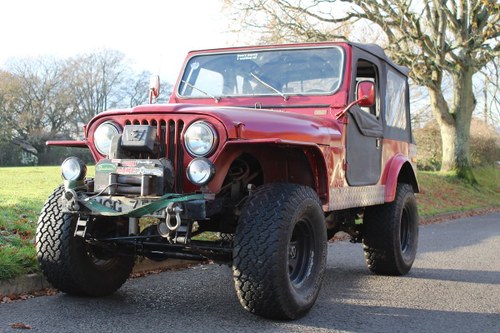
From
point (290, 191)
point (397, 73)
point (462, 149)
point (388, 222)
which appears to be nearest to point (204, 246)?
point (290, 191)

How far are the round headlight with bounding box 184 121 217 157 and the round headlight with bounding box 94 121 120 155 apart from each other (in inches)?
23.8

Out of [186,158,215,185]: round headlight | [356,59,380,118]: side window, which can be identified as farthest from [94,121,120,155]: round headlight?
[356,59,380,118]: side window

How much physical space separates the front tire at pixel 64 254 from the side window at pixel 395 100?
3759 millimetres

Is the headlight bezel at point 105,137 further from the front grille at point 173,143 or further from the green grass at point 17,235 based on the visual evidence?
the green grass at point 17,235

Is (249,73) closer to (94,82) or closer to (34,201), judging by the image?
(34,201)

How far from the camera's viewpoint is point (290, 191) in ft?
15.5

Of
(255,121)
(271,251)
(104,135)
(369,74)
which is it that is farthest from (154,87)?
(271,251)

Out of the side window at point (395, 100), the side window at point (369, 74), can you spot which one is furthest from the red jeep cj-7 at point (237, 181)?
the side window at point (395, 100)

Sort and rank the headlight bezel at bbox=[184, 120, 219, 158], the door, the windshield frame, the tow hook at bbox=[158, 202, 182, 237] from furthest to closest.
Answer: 1. the windshield frame
2. the door
3. the headlight bezel at bbox=[184, 120, 219, 158]
4. the tow hook at bbox=[158, 202, 182, 237]

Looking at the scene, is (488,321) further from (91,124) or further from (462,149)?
(462,149)

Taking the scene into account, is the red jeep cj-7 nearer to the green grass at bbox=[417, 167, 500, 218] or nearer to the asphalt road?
the asphalt road

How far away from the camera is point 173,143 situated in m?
4.75

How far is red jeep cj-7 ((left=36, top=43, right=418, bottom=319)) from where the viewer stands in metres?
4.50

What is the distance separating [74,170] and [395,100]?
14.0 ft
